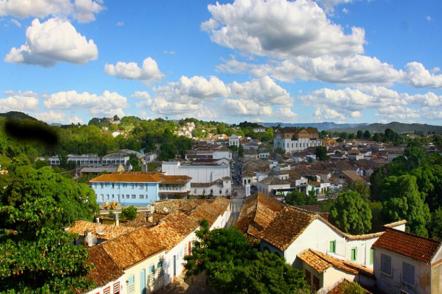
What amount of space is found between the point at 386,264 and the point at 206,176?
2217 inches

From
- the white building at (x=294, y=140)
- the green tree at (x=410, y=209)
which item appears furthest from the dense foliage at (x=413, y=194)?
the white building at (x=294, y=140)

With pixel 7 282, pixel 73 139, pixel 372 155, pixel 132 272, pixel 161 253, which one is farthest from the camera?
pixel 73 139

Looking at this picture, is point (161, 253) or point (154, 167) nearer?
point (161, 253)

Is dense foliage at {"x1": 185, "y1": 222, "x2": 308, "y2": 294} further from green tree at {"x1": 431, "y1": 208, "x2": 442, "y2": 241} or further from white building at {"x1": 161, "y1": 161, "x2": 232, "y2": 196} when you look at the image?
white building at {"x1": 161, "y1": 161, "x2": 232, "y2": 196}

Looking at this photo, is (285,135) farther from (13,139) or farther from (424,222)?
(424,222)

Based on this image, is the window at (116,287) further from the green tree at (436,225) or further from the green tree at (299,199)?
the green tree at (299,199)

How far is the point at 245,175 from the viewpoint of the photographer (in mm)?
77688

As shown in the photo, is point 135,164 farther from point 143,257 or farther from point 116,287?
point 116,287

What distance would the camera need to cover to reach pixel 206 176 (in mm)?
75312

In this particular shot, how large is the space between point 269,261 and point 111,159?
89.1 m

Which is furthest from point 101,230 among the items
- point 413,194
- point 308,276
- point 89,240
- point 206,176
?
point 206,176

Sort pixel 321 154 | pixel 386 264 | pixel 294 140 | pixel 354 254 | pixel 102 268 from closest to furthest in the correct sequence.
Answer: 1. pixel 102 268
2. pixel 386 264
3. pixel 354 254
4. pixel 321 154
5. pixel 294 140

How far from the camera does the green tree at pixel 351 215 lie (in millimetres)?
34531

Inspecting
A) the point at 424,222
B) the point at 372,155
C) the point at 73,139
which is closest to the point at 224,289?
the point at 424,222
